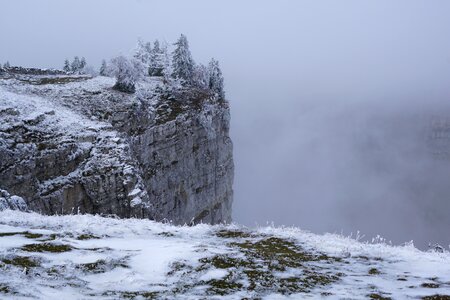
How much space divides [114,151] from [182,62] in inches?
1567

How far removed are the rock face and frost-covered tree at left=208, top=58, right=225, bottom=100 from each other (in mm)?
6838

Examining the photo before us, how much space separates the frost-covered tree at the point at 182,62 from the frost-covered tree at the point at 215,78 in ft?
20.3

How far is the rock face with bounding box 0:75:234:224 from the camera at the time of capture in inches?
1219

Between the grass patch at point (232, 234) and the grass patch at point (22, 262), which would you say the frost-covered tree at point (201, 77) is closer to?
the grass patch at point (232, 234)

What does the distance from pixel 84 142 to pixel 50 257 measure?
24.5 meters

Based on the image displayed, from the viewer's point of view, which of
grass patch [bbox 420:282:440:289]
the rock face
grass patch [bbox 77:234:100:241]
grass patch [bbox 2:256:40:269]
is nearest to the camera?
grass patch [bbox 420:282:440:289]

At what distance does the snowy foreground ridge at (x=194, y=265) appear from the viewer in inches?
359

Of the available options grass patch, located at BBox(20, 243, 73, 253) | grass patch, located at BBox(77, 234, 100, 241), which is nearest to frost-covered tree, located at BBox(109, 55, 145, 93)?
grass patch, located at BBox(77, 234, 100, 241)

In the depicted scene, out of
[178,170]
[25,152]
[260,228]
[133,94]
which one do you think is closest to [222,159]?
[178,170]

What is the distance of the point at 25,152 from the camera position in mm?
30766

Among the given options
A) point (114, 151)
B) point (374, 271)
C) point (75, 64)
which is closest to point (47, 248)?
point (374, 271)

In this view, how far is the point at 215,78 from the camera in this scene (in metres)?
79.1

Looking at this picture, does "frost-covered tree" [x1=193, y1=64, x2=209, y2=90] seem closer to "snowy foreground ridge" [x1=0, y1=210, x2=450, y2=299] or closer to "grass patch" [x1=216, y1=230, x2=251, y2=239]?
"grass patch" [x1=216, y1=230, x2=251, y2=239]

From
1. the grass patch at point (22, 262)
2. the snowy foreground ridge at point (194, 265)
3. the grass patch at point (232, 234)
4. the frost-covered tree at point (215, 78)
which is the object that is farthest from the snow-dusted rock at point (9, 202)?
the frost-covered tree at point (215, 78)
